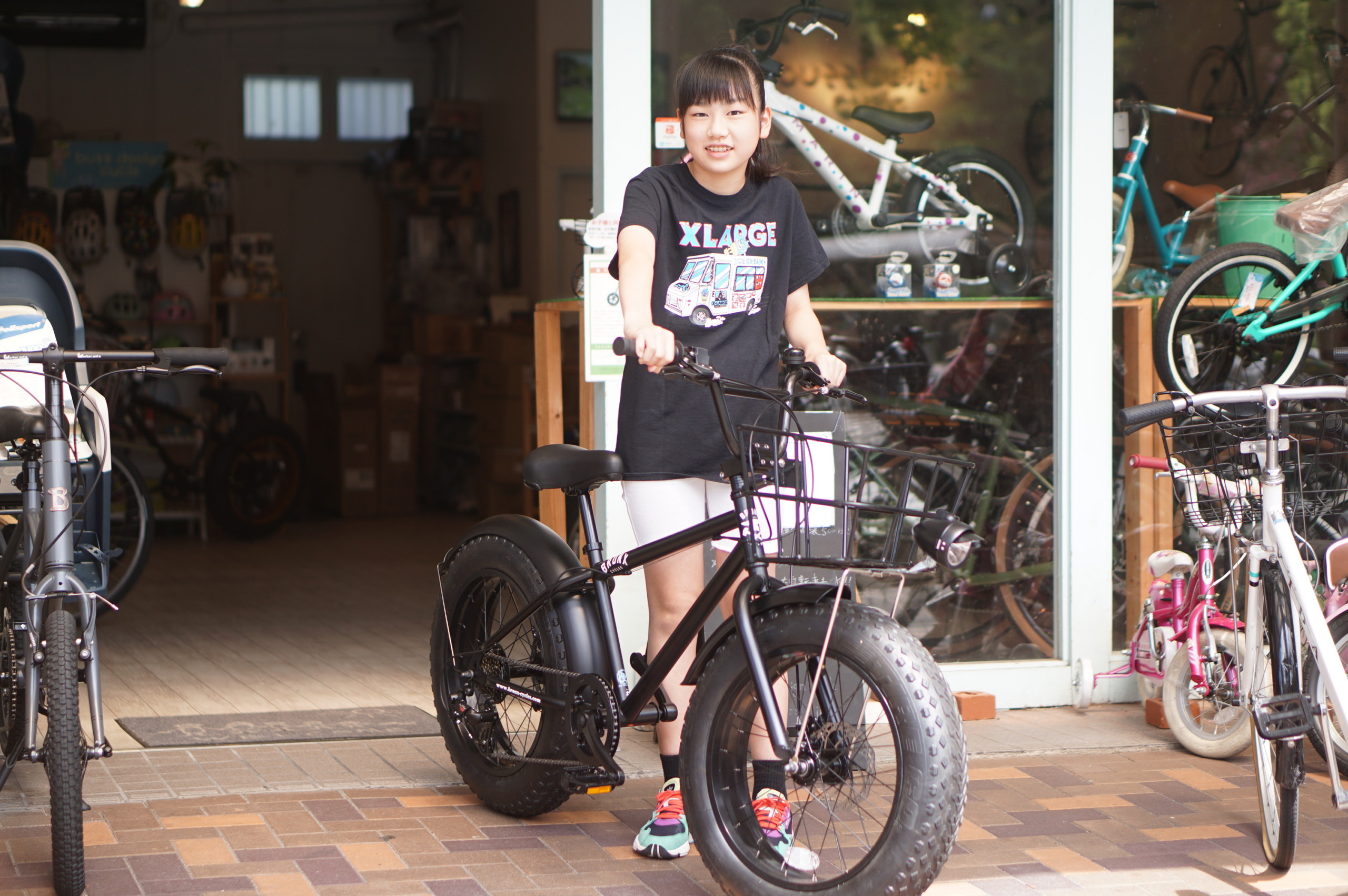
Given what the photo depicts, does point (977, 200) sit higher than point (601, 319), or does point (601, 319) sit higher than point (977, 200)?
point (977, 200)

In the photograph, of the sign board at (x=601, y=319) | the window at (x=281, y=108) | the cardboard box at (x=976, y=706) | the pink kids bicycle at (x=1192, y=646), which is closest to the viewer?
the pink kids bicycle at (x=1192, y=646)

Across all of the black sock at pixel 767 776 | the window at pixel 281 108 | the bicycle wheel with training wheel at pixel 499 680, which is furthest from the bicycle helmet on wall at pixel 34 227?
the black sock at pixel 767 776

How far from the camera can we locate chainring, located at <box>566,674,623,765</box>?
9.64 ft

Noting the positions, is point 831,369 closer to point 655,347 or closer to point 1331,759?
point 655,347

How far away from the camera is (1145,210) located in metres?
4.44

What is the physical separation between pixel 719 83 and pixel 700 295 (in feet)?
1.29

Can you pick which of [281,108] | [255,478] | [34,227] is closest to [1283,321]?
[255,478]

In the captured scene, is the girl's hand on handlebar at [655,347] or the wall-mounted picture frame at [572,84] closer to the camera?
the girl's hand on handlebar at [655,347]

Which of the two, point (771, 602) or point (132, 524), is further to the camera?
point (132, 524)

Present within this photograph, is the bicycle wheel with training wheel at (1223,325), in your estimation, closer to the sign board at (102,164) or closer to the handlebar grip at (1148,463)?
the handlebar grip at (1148,463)

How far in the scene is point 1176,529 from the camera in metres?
4.50

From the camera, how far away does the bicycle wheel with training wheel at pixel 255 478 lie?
901cm

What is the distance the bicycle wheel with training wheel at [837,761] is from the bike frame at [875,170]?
6.53 ft

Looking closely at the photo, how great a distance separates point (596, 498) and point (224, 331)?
21.9ft
